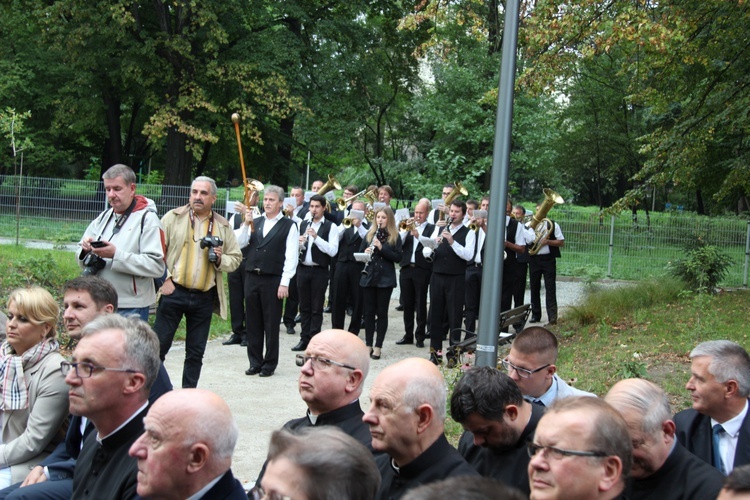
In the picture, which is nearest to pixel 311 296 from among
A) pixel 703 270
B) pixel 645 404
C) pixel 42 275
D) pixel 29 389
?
pixel 42 275

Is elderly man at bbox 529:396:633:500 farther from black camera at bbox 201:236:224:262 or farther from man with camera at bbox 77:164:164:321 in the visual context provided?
black camera at bbox 201:236:224:262

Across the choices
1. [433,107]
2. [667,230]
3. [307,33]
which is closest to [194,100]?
[307,33]

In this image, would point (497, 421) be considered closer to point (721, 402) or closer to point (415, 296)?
point (721, 402)

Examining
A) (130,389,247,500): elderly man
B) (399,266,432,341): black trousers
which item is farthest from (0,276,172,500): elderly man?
(399,266,432,341): black trousers

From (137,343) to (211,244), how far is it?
398 cm

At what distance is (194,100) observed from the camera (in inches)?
984

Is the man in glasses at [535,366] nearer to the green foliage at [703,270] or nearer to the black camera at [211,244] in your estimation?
the black camera at [211,244]

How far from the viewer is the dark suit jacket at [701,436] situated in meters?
4.48

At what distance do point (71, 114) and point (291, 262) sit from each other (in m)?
21.0

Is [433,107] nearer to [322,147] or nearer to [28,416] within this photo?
[322,147]

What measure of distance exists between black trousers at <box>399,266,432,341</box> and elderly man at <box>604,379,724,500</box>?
28.3 feet

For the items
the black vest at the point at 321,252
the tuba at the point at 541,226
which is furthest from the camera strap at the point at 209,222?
the tuba at the point at 541,226

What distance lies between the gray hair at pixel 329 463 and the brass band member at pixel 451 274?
8.81m

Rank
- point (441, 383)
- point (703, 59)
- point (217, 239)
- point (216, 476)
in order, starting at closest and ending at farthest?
1. point (216, 476)
2. point (441, 383)
3. point (217, 239)
4. point (703, 59)
